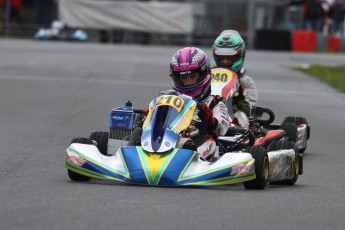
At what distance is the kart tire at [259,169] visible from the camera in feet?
26.6

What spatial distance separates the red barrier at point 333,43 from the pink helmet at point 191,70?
2707cm

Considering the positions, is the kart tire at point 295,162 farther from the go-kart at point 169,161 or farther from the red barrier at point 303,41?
the red barrier at point 303,41

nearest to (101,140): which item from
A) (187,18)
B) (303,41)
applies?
(187,18)

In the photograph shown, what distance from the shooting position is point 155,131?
8.25m

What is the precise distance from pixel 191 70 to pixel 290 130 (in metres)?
2.96

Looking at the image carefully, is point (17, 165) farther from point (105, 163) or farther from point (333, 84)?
point (333, 84)

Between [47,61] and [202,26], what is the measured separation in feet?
32.3

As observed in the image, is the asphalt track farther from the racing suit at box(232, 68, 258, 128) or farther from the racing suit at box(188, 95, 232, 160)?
the racing suit at box(232, 68, 258, 128)

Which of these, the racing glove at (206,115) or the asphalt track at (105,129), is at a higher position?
the racing glove at (206,115)

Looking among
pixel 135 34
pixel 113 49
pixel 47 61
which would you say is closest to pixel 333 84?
pixel 47 61

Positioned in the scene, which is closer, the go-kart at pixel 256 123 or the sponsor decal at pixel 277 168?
the sponsor decal at pixel 277 168

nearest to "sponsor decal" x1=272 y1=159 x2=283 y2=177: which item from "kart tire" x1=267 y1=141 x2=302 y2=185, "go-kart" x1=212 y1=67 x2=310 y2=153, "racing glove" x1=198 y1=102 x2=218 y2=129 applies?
"kart tire" x1=267 y1=141 x2=302 y2=185

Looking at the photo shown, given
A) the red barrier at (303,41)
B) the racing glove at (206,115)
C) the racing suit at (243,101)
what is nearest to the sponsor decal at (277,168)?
the racing glove at (206,115)

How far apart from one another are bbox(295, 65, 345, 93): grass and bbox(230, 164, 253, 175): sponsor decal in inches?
528
